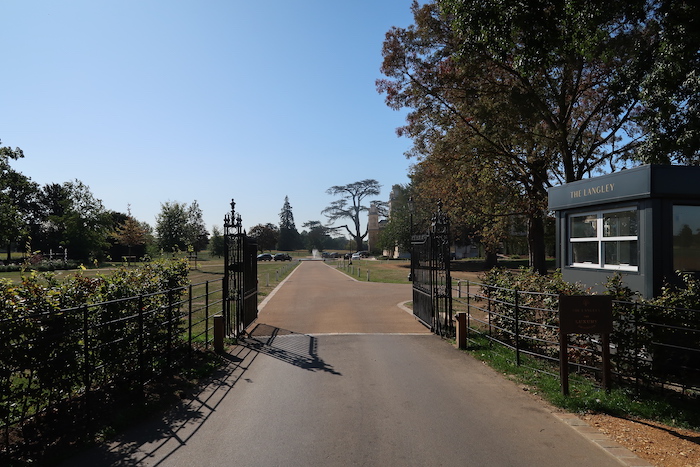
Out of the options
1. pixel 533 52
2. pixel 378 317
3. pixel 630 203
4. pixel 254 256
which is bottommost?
pixel 378 317

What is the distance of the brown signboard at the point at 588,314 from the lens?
6.26 m

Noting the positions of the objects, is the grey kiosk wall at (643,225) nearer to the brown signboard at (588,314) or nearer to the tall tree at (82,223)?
the brown signboard at (588,314)

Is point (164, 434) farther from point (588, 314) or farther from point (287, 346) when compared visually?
point (588, 314)

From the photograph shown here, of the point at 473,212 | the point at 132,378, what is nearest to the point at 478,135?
the point at 473,212

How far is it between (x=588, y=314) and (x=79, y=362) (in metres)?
6.62

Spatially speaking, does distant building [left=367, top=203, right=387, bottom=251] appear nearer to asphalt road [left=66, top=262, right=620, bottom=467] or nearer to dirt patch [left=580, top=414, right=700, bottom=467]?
asphalt road [left=66, top=262, right=620, bottom=467]

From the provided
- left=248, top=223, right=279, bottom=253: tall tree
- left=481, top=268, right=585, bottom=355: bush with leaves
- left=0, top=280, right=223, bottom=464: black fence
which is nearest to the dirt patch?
left=481, top=268, right=585, bottom=355: bush with leaves

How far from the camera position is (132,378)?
6.96 m

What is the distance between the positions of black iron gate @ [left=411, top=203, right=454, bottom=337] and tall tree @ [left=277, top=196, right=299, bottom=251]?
125 m

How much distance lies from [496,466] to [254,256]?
930cm

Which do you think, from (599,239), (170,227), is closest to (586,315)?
(599,239)

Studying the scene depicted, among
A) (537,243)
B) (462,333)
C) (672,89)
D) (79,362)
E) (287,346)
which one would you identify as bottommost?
(287,346)

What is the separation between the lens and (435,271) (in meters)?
11.5

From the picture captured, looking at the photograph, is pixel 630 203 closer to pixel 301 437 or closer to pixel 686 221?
pixel 686 221
